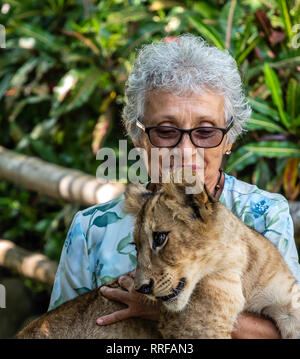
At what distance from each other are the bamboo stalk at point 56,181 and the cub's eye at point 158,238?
2127 millimetres

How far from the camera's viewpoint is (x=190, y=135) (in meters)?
2.51

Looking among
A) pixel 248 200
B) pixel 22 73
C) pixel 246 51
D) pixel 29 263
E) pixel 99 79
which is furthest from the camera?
pixel 22 73

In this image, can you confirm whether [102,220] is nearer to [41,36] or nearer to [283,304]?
[283,304]

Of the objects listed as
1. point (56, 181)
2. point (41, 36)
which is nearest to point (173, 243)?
point (56, 181)

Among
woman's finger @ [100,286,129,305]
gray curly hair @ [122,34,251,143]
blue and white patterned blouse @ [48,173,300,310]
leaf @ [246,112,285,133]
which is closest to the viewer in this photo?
woman's finger @ [100,286,129,305]

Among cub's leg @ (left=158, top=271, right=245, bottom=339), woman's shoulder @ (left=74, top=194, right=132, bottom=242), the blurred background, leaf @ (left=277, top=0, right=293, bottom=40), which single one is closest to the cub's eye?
cub's leg @ (left=158, top=271, right=245, bottom=339)

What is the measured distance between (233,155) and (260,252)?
2329mm

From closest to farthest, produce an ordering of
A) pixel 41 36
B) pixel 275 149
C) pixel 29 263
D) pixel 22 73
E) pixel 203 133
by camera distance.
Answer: pixel 203 133 → pixel 275 149 → pixel 29 263 → pixel 41 36 → pixel 22 73

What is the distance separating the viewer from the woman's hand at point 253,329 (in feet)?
7.69

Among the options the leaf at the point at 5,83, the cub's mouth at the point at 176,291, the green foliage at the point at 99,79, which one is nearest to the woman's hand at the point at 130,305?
the cub's mouth at the point at 176,291

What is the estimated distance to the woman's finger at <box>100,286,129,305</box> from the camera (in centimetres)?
243

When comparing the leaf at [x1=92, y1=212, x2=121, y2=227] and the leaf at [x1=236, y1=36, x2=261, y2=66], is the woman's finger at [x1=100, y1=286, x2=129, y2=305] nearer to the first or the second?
the leaf at [x1=92, y1=212, x2=121, y2=227]

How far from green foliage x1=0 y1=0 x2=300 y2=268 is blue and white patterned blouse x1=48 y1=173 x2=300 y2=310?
1825mm

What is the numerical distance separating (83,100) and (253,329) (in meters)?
4.20
